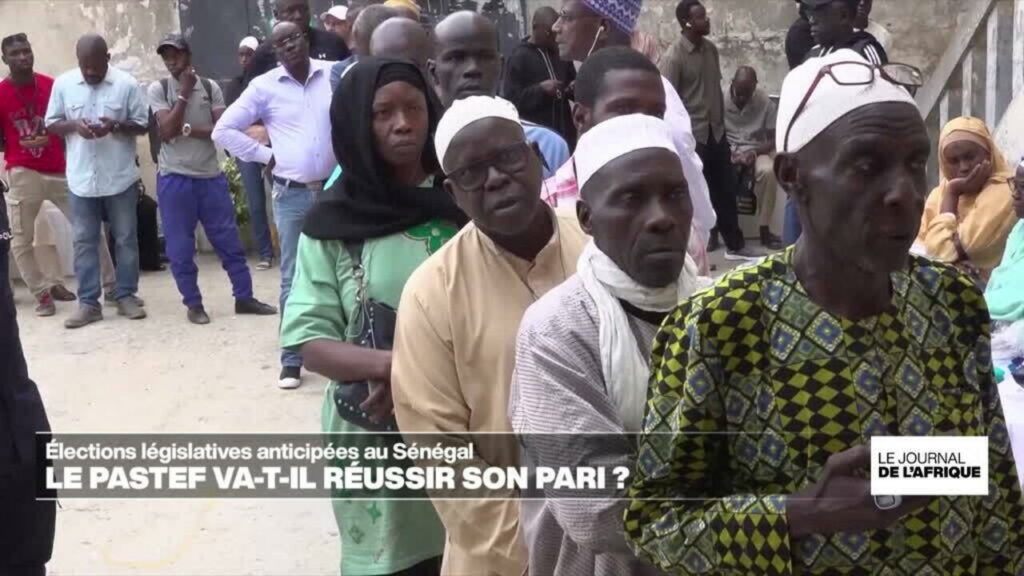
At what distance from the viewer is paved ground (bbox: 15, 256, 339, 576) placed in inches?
189

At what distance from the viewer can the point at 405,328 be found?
2516 millimetres

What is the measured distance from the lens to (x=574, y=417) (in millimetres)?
1953

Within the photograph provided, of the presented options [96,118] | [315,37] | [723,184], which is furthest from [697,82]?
[96,118]

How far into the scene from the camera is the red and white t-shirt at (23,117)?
905cm

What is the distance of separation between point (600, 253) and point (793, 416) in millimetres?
575

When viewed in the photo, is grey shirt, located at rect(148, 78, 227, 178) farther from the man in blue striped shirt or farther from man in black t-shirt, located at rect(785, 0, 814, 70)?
man in black t-shirt, located at rect(785, 0, 814, 70)

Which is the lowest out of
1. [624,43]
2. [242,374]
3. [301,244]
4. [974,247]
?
→ [242,374]

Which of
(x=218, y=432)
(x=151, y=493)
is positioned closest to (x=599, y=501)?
(x=151, y=493)

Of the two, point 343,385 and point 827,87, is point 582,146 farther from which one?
point 343,385

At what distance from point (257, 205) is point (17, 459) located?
22.9ft

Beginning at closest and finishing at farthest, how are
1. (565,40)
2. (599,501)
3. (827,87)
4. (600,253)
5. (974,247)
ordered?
(827,87) → (599,501) → (600,253) → (565,40) → (974,247)

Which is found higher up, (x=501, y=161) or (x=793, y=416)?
(x=501, y=161)

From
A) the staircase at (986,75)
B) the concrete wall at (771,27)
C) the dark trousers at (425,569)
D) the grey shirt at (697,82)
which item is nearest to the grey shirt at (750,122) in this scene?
the concrete wall at (771,27)

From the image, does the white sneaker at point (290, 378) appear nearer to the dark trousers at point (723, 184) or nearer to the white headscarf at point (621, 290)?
the dark trousers at point (723, 184)
